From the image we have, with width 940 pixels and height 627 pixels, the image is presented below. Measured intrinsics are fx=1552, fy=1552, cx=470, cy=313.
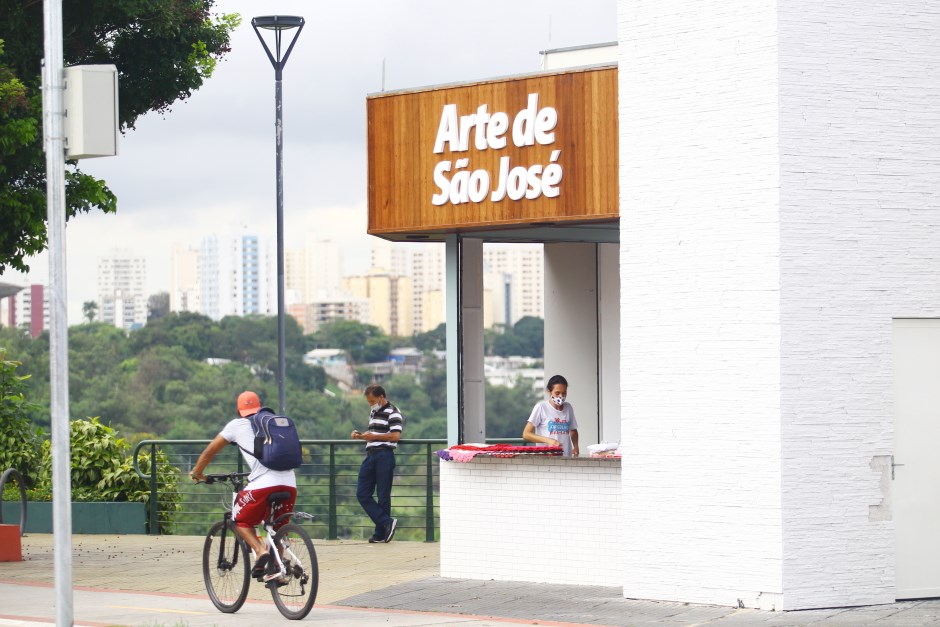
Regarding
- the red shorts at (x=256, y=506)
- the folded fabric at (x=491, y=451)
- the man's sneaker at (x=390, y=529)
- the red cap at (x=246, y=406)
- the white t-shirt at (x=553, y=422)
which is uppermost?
the red cap at (x=246, y=406)

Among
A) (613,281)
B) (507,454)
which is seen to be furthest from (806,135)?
(613,281)

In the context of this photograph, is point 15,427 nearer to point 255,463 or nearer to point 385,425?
point 385,425

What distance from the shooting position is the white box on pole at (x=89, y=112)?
994 cm

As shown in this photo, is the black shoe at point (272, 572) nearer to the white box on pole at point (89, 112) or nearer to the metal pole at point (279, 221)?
the white box on pole at point (89, 112)

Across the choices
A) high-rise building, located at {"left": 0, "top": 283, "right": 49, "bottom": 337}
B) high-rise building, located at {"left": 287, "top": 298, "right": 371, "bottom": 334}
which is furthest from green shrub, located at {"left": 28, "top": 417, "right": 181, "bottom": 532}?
high-rise building, located at {"left": 287, "top": 298, "right": 371, "bottom": 334}

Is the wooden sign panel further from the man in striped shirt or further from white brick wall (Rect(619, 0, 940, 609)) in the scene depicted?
the man in striped shirt

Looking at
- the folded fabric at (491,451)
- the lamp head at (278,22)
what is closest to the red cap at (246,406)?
the folded fabric at (491,451)

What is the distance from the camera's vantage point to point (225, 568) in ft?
38.1

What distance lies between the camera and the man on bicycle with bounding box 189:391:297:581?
11.0m

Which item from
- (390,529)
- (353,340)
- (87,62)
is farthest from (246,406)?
(353,340)

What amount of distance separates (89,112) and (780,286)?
4.83 m

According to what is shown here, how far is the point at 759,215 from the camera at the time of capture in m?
11.0

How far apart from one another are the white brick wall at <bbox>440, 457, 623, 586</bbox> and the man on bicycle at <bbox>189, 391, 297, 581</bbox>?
2.25m

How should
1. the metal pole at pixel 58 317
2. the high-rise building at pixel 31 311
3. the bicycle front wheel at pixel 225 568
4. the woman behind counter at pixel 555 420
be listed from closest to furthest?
1. the metal pole at pixel 58 317
2. the bicycle front wheel at pixel 225 568
3. the woman behind counter at pixel 555 420
4. the high-rise building at pixel 31 311
